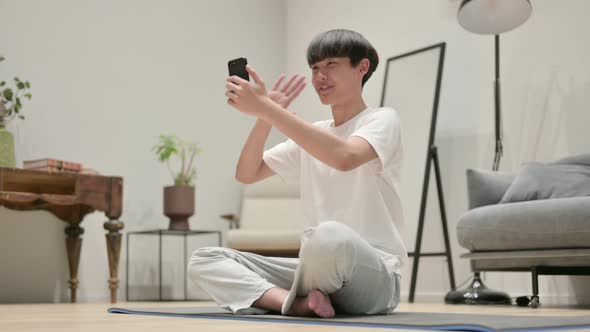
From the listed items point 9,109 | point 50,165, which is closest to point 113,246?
point 50,165

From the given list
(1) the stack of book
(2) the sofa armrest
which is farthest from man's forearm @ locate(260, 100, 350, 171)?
(1) the stack of book

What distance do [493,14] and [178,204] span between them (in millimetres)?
2125

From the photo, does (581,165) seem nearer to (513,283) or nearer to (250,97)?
(513,283)

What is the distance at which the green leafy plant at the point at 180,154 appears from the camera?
4.46 m

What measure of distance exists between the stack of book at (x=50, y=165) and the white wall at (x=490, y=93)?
6.63 ft

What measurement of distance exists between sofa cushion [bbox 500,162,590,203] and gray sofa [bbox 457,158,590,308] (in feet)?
0.38

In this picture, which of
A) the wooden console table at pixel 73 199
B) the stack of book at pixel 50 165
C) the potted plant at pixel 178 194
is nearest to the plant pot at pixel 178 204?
the potted plant at pixel 178 194

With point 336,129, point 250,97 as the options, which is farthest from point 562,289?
point 250,97

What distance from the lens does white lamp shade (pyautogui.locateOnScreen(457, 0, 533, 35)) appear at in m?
3.62

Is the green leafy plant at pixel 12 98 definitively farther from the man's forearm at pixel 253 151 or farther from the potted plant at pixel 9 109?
the man's forearm at pixel 253 151

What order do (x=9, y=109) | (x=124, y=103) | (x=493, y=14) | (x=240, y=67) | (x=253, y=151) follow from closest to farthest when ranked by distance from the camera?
(x=240, y=67), (x=253, y=151), (x=493, y=14), (x=9, y=109), (x=124, y=103)

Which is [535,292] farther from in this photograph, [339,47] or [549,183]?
[339,47]

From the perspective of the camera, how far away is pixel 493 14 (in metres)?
3.67

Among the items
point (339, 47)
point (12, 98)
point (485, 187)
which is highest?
point (12, 98)
